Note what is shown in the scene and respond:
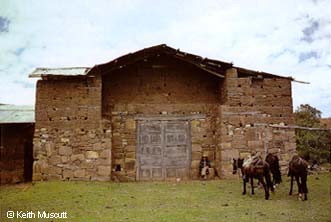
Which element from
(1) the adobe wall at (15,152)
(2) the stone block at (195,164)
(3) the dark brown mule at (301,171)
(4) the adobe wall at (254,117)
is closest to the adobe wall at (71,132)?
(1) the adobe wall at (15,152)

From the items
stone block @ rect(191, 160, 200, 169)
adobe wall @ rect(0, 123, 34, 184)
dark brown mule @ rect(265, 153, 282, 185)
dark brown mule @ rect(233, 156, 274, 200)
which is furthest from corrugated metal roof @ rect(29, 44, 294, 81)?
dark brown mule @ rect(233, 156, 274, 200)

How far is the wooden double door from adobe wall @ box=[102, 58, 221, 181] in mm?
234

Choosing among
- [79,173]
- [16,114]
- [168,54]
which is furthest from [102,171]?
[16,114]

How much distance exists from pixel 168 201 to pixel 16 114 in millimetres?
9592

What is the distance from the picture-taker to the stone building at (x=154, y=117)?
1466cm

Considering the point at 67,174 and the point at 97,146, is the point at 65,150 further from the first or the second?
the point at 97,146

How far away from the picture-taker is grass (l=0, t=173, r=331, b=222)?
8602 millimetres

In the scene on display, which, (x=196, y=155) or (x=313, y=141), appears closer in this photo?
(x=196, y=155)

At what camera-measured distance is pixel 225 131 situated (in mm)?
14969

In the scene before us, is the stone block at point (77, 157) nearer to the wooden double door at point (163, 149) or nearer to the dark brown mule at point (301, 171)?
the wooden double door at point (163, 149)

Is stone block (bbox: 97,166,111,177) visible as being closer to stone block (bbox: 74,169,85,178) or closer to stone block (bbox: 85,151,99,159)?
stone block (bbox: 85,151,99,159)

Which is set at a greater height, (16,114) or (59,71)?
(59,71)

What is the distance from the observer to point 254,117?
15.2m

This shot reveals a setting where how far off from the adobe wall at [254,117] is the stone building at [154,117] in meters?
0.04
